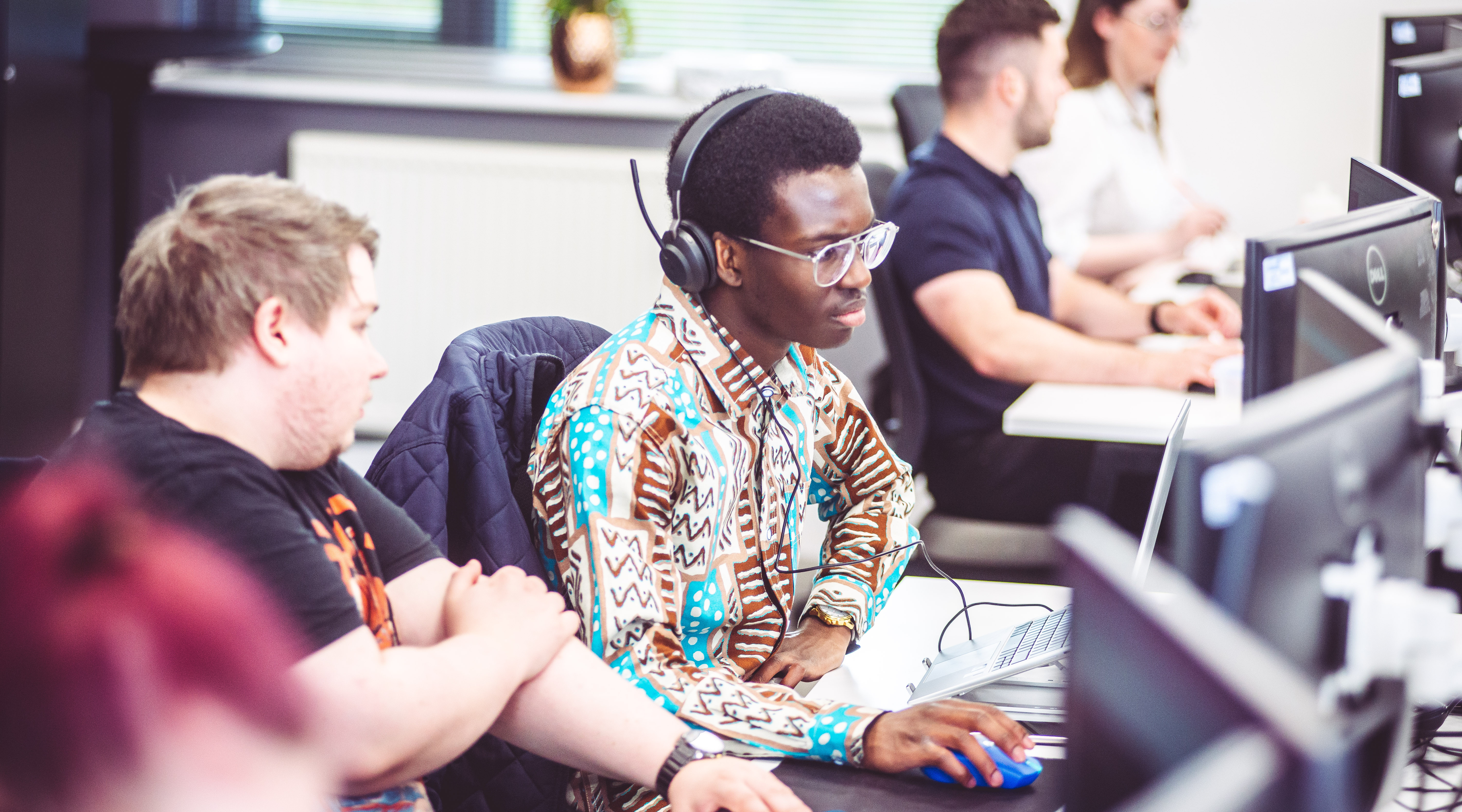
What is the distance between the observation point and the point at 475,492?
3.92ft

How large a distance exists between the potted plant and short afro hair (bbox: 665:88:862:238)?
2.47m

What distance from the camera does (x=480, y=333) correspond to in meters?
1.34

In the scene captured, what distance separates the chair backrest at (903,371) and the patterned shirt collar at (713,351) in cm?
103

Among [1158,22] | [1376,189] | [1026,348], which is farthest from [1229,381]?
[1158,22]

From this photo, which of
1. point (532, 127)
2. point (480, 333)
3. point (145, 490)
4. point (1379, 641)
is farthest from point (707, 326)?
point (532, 127)

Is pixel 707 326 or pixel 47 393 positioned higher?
pixel 707 326

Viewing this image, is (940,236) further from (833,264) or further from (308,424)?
(308,424)

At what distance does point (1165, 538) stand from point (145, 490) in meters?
1.62

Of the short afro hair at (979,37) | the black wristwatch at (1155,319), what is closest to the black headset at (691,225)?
the short afro hair at (979,37)

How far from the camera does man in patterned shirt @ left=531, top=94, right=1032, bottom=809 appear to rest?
3.63 feet

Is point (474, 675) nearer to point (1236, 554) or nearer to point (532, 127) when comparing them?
point (1236, 554)

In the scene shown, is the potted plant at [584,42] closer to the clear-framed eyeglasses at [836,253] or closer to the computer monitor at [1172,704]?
the clear-framed eyeglasses at [836,253]

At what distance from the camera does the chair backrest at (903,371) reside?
91.3 inches

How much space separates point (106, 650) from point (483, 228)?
3387mm
